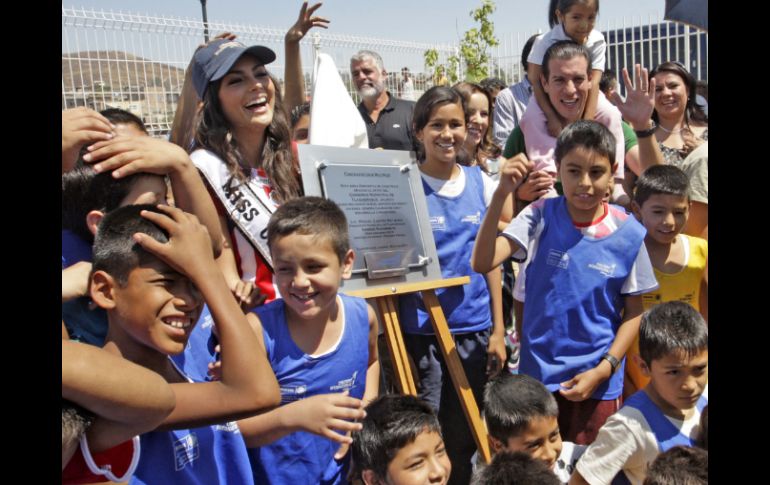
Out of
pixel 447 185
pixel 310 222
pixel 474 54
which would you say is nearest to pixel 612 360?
pixel 447 185

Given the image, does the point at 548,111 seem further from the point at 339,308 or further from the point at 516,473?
the point at 516,473

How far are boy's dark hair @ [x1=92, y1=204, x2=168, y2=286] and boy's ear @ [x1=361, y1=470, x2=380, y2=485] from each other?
1214 mm

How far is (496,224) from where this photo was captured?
316 cm

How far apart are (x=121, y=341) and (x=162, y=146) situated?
68cm

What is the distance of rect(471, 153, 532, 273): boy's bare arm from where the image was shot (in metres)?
3.06

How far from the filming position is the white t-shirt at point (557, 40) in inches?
192

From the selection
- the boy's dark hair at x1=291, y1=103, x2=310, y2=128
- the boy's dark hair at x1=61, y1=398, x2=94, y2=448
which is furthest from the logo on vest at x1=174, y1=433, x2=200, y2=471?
the boy's dark hair at x1=291, y1=103, x2=310, y2=128

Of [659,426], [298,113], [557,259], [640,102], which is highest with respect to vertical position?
[298,113]

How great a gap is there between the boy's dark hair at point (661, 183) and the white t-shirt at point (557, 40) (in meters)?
1.39

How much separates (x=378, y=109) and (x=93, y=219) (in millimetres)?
5482

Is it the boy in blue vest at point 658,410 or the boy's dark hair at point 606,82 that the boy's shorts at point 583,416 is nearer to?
the boy in blue vest at point 658,410

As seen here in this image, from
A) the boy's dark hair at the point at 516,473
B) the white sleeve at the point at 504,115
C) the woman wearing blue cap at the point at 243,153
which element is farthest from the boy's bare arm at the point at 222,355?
the white sleeve at the point at 504,115

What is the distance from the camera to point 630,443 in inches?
99.6
